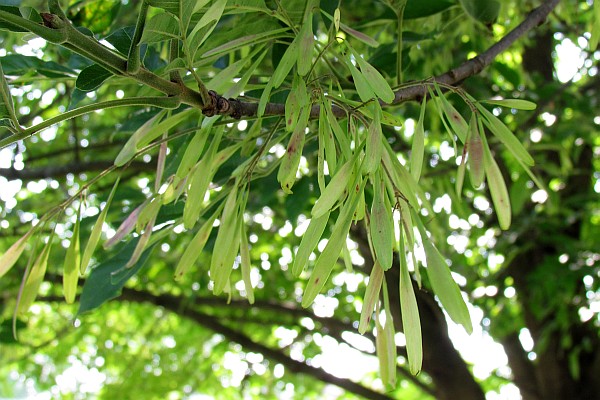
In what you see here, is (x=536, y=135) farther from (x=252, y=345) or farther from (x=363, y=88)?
(x=363, y=88)

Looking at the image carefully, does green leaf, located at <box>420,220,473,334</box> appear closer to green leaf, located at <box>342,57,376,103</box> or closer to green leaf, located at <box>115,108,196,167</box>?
green leaf, located at <box>342,57,376,103</box>

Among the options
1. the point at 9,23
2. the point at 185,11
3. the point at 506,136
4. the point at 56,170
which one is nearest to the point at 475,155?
the point at 506,136

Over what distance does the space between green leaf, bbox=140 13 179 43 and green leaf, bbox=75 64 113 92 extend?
5cm

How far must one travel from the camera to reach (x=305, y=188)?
3.57 ft

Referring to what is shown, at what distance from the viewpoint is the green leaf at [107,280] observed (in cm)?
80

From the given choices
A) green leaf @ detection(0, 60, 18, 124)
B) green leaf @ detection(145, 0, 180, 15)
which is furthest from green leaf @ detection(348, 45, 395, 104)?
green leaf @ detection(0, 60, 18, 124)

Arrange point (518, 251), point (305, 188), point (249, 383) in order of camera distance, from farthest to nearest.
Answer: point (249, 383) < point (518, 251) < point (305, 188)

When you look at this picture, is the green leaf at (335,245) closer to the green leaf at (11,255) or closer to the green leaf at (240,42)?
the green leaf at (240,42)

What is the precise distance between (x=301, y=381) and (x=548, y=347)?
1.12 meters

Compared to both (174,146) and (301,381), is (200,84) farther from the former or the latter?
(301,381)

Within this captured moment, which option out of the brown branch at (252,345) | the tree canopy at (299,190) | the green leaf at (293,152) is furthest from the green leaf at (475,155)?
the brown branch at (252,345)

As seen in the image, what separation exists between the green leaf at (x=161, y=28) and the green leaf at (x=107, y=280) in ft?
1.08

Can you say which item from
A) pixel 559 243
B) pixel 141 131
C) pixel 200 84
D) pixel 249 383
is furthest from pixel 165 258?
pixel 200 84

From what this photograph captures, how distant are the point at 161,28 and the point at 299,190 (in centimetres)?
57
